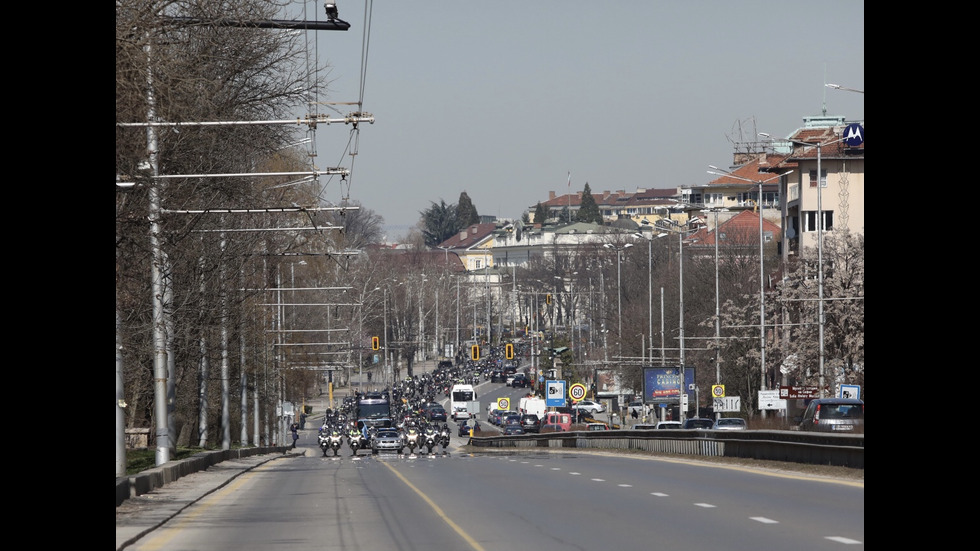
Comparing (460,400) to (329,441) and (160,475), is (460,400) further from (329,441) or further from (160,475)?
(160,475)

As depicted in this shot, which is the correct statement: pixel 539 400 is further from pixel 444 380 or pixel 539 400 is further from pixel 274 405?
pixel 444 380

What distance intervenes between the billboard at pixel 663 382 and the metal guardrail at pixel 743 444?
49.7 feet

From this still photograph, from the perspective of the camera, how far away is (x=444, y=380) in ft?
530

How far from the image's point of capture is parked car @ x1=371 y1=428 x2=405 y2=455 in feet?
216

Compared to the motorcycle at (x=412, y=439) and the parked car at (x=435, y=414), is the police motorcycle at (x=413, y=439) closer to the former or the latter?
the motorcycle at (x=412, y=439)

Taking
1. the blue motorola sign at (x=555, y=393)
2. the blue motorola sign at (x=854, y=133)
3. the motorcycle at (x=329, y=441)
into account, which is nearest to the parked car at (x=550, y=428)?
the blue motorola sign at (x=555, y=393)

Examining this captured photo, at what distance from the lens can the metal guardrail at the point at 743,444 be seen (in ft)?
89.5

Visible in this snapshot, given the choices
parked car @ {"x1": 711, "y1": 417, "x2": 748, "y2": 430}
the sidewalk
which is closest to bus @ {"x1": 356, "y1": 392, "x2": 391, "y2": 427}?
parked car @ {"x1": 711, "y1": 417, "x2": 748, "y2": 430}

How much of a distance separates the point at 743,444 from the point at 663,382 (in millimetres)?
43682

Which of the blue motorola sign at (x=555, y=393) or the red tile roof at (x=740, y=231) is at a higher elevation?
the red tile roof at (x=740, y=231)

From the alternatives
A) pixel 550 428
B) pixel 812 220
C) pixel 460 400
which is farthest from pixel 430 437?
pixel 460 400

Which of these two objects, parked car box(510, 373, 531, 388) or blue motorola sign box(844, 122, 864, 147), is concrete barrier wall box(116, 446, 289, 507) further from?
parked car box(510, 373, 531, 388)

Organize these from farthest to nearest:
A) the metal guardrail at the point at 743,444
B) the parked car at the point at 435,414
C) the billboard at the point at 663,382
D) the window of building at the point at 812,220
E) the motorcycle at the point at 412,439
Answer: the parked car at the point at 435,414
the window of building at the point at 812,220
the billboard at the point at 663,382
the motorcycle at the point at 412,439
the metal guardrail at the point at 743,444
